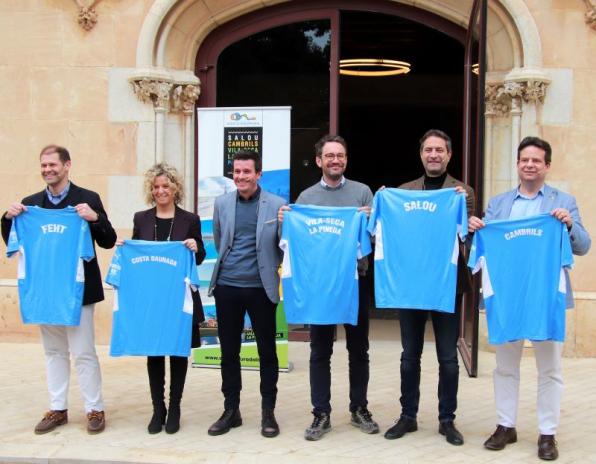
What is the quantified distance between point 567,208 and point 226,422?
2.59 m

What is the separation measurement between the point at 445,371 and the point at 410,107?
32.7ft

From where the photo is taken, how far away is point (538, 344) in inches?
190

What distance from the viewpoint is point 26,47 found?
27.0ft

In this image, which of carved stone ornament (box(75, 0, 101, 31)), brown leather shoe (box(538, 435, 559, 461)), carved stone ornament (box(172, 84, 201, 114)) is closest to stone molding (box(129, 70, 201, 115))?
carved stone ornament (box(172, 84, 201, 114))

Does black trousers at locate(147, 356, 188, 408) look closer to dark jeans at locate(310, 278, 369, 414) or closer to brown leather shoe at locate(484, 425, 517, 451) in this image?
dark jeans at locate(310, 278, 369, 414)

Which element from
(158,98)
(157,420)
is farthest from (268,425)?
(158,98)

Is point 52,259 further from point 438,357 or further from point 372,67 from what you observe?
point 372,67

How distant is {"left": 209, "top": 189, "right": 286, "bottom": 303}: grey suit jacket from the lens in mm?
5066

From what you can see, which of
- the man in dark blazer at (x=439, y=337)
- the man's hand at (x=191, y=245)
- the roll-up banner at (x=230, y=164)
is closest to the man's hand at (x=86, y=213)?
the man's hand at (x=191, y=245)

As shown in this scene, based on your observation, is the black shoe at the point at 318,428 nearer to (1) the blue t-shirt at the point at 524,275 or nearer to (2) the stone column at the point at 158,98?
(1) the blue t-shirt at the point at 524,275

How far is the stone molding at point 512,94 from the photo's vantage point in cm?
763

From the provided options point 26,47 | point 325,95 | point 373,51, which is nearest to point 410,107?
point 373,51

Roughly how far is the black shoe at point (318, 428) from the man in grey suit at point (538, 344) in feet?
3.37

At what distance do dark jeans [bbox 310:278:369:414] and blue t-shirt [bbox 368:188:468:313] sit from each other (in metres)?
0.29
